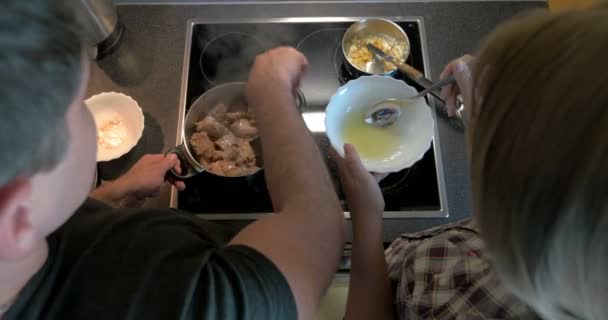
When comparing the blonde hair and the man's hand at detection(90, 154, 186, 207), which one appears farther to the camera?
the man's hand at detection(90, 154, 186, 207)

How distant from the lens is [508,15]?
3.38 ft

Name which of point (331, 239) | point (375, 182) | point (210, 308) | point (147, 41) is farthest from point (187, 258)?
point (147, 41)

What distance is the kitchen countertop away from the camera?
36.0 inches

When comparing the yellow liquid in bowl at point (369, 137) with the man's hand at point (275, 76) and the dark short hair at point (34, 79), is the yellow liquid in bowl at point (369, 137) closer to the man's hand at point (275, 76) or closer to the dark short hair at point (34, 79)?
the man's hand at point (275, 76)

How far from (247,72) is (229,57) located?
0.06 metres

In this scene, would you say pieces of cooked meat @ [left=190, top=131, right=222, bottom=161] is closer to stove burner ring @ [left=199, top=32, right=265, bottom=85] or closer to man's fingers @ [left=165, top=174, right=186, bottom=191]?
man's fingers @ [left=165, top=174, right=186, bottom=191]

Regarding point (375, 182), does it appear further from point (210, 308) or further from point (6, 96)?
point (6, 96)

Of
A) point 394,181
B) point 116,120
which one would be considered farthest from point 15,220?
point 394,181

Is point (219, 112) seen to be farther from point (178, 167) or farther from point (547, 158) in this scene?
point (547, 158)

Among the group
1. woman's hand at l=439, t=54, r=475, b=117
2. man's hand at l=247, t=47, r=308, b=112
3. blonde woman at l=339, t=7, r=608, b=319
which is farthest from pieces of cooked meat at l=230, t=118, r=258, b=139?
blonde woman at l=339, t=7, r=608, b=319

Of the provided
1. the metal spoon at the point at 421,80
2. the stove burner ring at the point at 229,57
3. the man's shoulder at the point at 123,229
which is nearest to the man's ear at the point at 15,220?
the man's shoulder at the point at 123,229

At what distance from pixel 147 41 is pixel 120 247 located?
0.62m

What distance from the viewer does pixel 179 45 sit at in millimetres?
1007

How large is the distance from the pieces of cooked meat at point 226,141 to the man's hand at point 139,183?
6 cm
